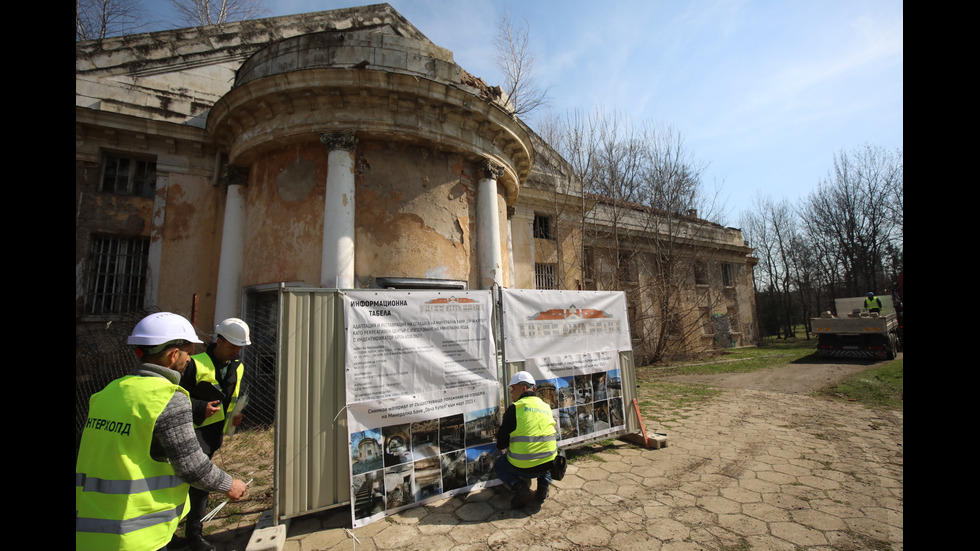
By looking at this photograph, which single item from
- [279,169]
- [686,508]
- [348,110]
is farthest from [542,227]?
[686,508]

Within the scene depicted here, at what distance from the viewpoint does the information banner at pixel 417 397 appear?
A: 3578 mm

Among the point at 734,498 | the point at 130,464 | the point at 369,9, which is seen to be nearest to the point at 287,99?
the point at 369,9

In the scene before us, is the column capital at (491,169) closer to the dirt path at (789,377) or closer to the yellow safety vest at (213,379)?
the yellow safety vest at (213,379)

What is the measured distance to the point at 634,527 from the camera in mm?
3385

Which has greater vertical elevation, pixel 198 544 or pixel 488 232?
pixel 488 232

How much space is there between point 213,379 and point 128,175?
936 cm

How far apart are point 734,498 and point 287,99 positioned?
903 cm

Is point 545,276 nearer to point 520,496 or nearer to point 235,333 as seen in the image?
point 520,496

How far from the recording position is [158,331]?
2324 mm

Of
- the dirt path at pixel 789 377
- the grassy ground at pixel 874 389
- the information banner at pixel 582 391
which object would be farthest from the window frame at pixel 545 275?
the information banner at pixel 582 391

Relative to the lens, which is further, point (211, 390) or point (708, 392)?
point (708, 392)
